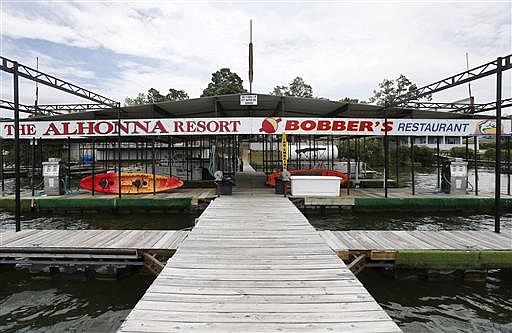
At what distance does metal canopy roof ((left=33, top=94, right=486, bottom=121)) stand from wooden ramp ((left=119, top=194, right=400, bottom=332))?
8.50m

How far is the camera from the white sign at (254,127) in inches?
480

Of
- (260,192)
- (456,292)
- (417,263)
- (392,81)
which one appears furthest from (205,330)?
(392,81)

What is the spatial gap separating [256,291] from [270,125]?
8.77 metres

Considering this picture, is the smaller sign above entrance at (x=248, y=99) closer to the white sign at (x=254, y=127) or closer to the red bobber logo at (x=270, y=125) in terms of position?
the white sign at (x=254, y=127)

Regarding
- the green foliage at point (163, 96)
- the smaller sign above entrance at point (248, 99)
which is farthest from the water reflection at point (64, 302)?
the green foliage at point (163, 96)

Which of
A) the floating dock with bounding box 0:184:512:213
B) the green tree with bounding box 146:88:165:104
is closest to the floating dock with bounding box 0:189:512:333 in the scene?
the floating dock with bounding box 0:184:512:213

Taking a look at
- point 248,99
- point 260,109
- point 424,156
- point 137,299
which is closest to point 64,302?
point 137,299

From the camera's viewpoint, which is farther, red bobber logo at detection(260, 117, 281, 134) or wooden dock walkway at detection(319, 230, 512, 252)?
red bobber logo at detection(260, 117, 281, 134)

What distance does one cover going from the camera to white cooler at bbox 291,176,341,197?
39.7ft

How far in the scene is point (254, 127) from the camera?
1219 cm

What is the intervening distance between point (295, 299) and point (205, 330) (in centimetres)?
115

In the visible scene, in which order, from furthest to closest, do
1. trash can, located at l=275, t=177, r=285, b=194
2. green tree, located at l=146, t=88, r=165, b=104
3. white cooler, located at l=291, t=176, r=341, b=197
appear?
green tree, located at l=146, t=88, r=165, b=104 → trash can, located at l=275, t=177, r=285, b=194 → white cooler, located at l=291, t=176, r=341, b=197

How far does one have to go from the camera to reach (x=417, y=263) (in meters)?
6.14

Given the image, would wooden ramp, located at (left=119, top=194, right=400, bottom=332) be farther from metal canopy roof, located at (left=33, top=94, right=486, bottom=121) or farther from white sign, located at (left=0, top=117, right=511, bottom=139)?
metal canopy roof, located at (left=33, top=94, right=486, bottom=121)
